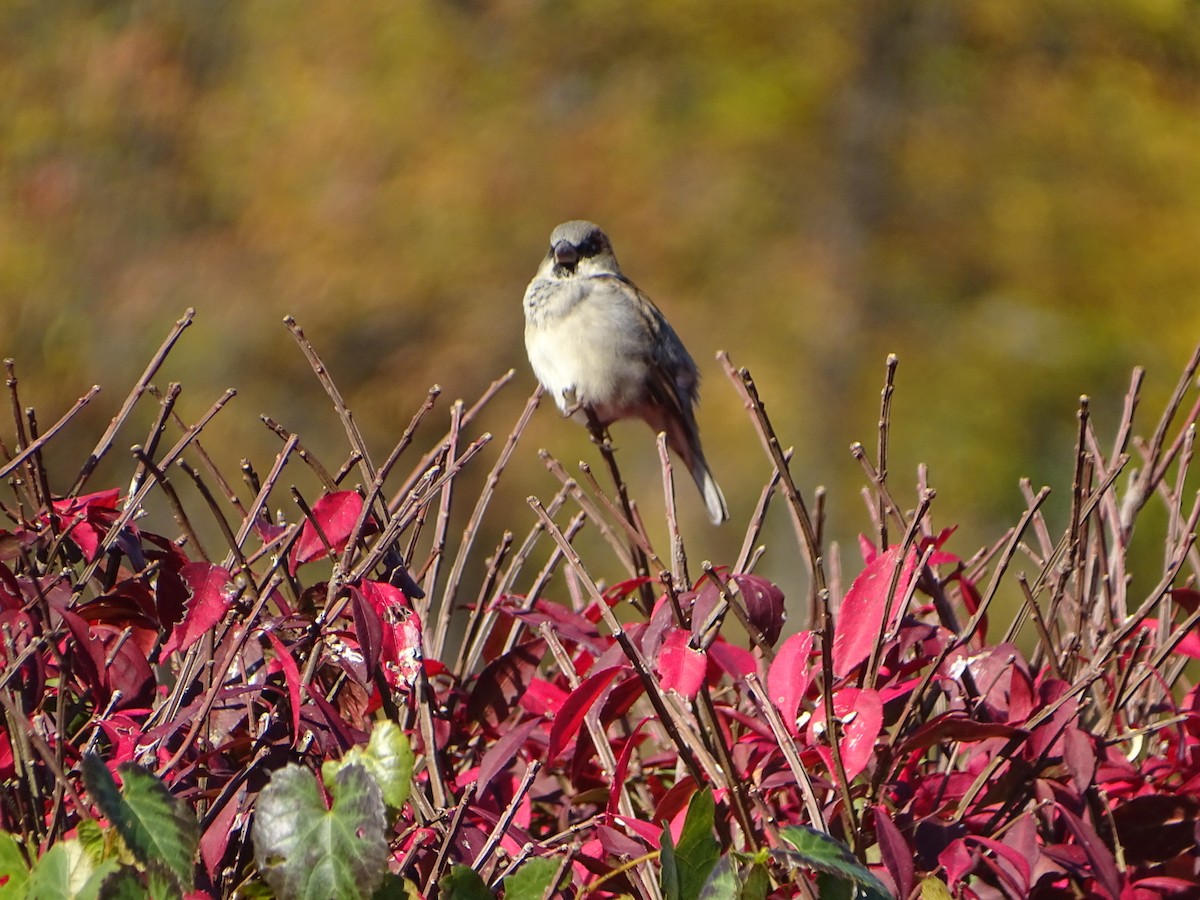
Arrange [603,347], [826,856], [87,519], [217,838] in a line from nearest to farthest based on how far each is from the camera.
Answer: [826,856]
[217,838]
[87,519]
[603,347]

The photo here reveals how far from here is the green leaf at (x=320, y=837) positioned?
132 cm

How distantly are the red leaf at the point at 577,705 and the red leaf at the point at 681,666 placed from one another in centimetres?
7

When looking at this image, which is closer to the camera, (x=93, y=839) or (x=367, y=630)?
(x=93, y=839)

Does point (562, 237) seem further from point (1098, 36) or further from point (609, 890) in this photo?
point (1098, 36)

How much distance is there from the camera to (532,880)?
1.44 metres

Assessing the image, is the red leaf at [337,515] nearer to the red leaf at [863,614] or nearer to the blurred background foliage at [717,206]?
the red leaf at [863,614]

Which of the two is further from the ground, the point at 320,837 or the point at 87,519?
the point at 87,519

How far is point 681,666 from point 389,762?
0.34 meters

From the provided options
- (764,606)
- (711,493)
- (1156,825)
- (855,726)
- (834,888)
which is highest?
(764,606)

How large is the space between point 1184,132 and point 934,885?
9.92m

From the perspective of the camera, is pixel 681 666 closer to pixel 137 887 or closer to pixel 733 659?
pixel 733 659

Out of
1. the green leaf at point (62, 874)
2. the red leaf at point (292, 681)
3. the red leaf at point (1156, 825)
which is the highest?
the red leaf at point (292, 681)

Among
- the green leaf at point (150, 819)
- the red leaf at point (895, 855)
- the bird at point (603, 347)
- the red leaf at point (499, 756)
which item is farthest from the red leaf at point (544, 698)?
the bird at point (603, 347)

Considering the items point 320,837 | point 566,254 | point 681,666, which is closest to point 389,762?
point 320,837
